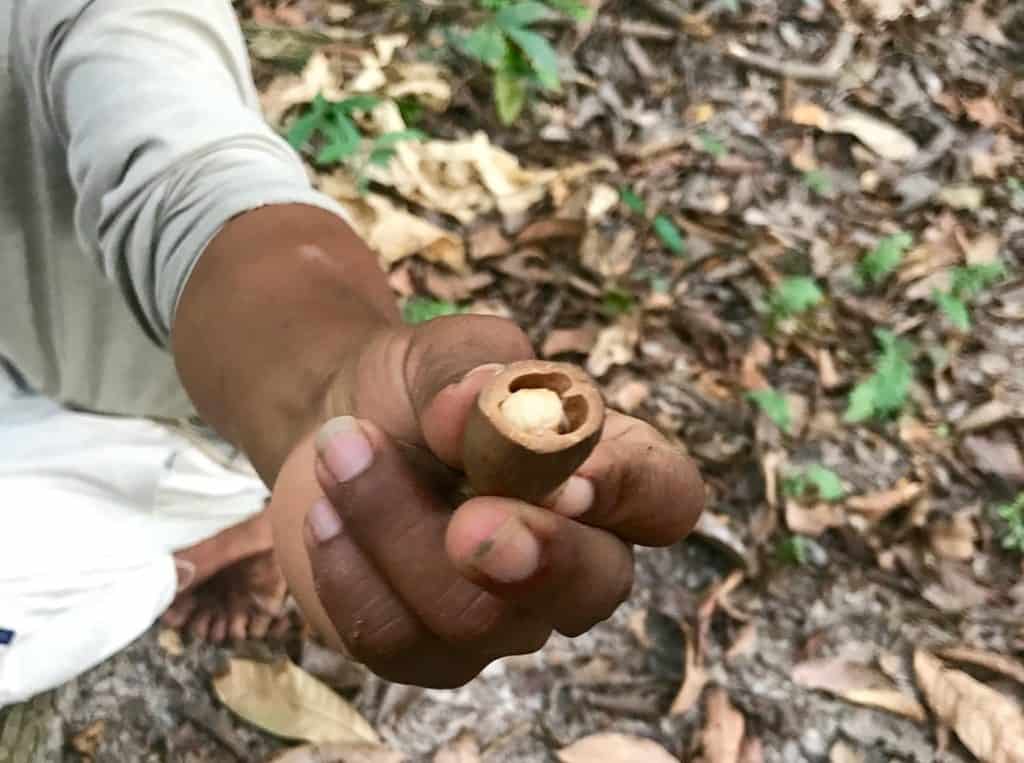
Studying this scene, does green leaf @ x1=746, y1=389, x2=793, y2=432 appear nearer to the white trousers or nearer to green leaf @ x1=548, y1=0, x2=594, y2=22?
the white trousers

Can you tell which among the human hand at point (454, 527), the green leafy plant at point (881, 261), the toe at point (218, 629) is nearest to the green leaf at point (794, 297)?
the green leafy plant at point (881, 261)

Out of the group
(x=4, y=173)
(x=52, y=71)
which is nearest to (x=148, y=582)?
(x=4, y=173)

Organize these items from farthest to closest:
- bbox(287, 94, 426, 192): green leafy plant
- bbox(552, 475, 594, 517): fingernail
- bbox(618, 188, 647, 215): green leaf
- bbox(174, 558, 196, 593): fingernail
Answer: bbox(618, 188, 647, 215): green leaf < bbox(287, 94, 426, 192): green leafy plant < bbox(174, 558, 196, 593): fingernail < bbox(552, 475, 594, 517): fingernail

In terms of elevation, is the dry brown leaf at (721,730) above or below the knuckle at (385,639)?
below

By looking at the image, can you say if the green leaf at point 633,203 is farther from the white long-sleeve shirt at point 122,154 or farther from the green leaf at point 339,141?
the white long-sleeve shirt at point 122,154

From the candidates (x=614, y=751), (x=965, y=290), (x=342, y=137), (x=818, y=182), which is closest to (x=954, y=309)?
(x=965, y=290)

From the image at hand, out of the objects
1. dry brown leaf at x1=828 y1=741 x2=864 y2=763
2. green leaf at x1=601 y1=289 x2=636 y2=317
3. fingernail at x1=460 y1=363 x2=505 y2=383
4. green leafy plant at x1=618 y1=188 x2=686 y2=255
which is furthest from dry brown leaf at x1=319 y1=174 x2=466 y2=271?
fingernail at x1=460 y1=363 x2=505 y2=383
